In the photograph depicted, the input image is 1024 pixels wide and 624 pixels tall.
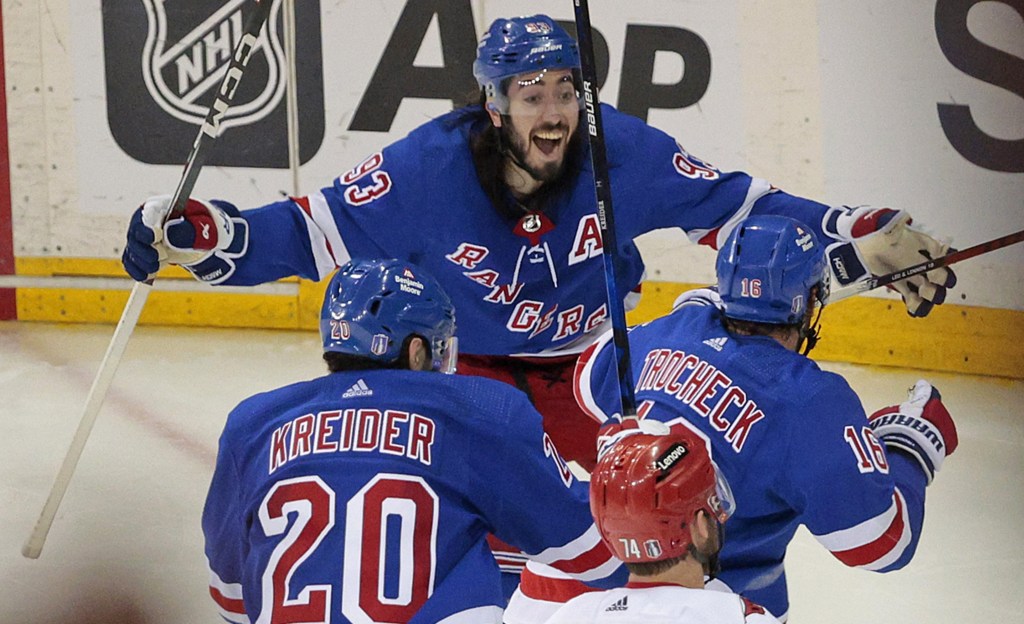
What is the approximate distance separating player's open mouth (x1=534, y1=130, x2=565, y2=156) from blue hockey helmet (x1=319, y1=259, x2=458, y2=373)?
921 millimetres

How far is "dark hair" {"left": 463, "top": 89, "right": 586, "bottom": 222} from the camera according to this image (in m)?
3.43

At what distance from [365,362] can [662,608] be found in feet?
2.33

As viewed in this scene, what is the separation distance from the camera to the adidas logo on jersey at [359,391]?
225 cm

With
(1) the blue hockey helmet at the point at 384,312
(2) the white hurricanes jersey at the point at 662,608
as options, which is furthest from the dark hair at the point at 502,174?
(2) the white hurricanes jersey at the point at 662,608

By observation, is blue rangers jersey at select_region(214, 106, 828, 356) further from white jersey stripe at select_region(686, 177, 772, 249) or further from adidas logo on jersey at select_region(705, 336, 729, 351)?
adidas logo on jersey at select_region(705, 336, 729, 351)

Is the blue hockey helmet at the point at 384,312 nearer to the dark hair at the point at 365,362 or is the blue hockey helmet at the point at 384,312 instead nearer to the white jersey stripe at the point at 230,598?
the dark hair at the point at 365,362

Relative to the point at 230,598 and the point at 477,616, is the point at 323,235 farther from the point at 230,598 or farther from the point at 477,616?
the point at 477,616

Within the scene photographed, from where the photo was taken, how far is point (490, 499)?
2.29 metres

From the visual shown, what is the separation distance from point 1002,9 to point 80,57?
3.50 m

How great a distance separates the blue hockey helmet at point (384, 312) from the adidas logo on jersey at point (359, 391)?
0.07 meters

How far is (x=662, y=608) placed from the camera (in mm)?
1851

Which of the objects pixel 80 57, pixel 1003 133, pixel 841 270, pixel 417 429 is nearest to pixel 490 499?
pixel 417 429

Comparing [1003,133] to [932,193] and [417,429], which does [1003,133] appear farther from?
[417,429]

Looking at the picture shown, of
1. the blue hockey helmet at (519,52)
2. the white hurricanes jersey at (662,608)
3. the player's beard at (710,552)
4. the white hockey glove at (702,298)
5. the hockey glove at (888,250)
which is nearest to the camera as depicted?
the white hurricanes jersey at (662,608)
